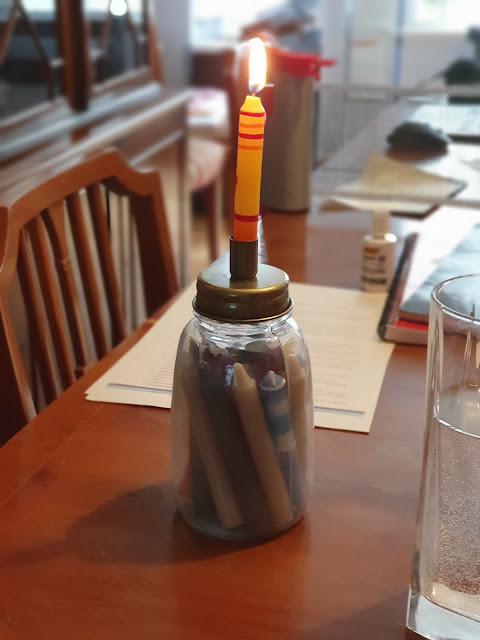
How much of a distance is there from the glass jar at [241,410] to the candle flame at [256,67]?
0.12 meters

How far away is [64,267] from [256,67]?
0.53 metres

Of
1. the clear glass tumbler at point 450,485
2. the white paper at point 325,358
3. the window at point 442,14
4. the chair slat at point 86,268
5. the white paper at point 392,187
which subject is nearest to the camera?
the clear glass tumbler at point 450,485

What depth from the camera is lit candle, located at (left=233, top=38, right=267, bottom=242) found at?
496mm

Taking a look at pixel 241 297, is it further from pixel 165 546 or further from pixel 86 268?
pixel 86 268

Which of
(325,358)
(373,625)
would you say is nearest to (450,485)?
(373,625)

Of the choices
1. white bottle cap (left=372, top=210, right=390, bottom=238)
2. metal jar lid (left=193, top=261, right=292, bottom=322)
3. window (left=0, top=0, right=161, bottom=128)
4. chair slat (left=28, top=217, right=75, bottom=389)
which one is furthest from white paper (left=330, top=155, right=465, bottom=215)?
metal jar lid (left=193, top=261, right=292, bottom=322)

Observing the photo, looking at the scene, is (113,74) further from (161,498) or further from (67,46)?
(161,498)

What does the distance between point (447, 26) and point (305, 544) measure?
14.6 ft

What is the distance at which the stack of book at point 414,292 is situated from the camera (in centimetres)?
91

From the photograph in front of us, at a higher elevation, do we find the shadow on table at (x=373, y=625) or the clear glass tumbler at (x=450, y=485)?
the clear glass tumbler at (x=450, y=485)

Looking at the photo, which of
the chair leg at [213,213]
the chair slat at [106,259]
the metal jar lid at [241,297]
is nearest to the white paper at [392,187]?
the chair slat at [106,259]

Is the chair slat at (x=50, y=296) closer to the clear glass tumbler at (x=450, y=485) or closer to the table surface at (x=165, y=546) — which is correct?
the table surface at (x=165, y=546)

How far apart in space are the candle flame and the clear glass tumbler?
0.17 metres

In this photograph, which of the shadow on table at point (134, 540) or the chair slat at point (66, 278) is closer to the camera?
the shadow on table at point (134, 540)
